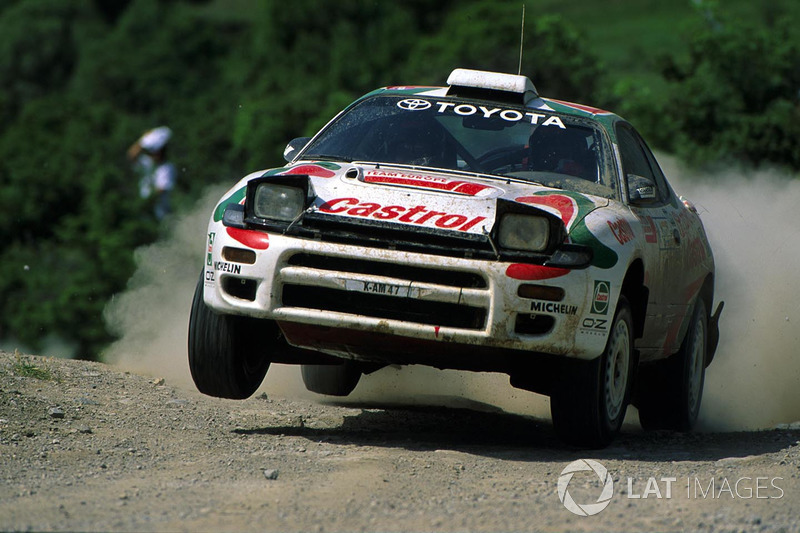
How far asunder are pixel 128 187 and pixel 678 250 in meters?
14.6

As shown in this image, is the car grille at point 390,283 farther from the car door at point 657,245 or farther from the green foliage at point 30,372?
the green foliage at point 30,372

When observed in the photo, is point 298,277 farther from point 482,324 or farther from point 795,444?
point 795,444

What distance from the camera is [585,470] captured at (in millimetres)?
5348

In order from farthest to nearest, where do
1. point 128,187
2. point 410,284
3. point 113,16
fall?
point 113,16, point 128,187, point 410,284

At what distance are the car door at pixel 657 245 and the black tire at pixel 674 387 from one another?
29cm

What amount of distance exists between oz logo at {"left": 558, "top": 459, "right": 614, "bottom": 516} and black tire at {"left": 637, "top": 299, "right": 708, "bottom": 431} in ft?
6.26

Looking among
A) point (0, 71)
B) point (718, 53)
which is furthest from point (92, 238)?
point (0, 71)

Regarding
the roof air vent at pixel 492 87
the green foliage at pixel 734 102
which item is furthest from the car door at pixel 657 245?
the green foliage at pixel 734 102

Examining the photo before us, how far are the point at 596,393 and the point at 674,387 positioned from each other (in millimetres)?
1814

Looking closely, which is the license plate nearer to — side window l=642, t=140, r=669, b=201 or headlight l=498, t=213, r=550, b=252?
headlight l=498, t=213, r=550, b=252

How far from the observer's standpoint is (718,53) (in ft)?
58.0

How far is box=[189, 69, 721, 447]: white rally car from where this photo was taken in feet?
17.8

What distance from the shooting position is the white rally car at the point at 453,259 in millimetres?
5438

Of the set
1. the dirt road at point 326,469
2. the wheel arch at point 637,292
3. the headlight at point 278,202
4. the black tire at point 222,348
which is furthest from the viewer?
the wheel arch at point 637,292
